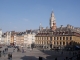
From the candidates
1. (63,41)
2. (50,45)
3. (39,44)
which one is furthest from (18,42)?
(63,41)

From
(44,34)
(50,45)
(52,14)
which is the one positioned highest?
(52,14)

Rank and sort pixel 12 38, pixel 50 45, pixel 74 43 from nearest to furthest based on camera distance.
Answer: pixel 74 43, pixel 50 45, pixel 12 38

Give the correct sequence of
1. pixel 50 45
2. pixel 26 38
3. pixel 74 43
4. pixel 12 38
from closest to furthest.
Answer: pixel 74 43, pixel 50 45, pixel 26 38, pixel 12 38

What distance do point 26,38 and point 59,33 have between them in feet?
109

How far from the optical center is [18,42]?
11131cm

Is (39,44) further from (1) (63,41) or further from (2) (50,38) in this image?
(1) (63,41)

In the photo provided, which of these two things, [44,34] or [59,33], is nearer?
[59,33]

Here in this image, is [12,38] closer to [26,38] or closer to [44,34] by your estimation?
[26,38]

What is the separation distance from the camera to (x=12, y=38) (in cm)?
12031

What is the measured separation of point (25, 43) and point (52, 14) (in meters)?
31.2

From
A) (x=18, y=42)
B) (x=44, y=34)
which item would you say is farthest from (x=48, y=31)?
(x=18, y=42)

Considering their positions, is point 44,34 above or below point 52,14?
below

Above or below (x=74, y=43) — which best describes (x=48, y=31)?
above

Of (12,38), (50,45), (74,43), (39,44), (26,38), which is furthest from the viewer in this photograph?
(12,38)
